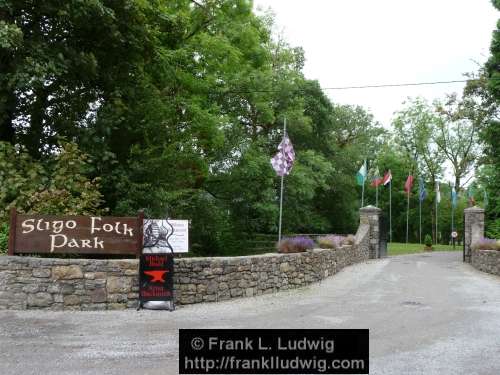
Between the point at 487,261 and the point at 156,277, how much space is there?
46.1 ft

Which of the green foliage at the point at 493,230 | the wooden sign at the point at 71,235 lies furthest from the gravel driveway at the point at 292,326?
the green foliage at the point at 493,230

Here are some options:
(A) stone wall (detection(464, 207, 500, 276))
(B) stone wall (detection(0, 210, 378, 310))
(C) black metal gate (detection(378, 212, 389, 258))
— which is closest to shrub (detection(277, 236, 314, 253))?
(B) stone wall (detection(0, 210, 378, 310))

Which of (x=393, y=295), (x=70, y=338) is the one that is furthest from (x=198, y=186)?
(x=70, y=338)

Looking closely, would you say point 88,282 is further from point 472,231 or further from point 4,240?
point 472,231

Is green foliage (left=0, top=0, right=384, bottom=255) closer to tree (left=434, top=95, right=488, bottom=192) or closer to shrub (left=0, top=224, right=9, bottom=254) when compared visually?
shrub (left=0, top=224, right=9, bottom=254)

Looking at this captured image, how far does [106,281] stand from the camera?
9.54 m

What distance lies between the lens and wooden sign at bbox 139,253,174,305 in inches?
374

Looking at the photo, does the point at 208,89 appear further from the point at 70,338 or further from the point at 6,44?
the point at 70,338

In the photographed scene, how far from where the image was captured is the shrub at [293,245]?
A: 13.5m

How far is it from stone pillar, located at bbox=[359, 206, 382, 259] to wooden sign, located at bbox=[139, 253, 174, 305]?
17.0 m

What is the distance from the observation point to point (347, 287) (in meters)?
13.6

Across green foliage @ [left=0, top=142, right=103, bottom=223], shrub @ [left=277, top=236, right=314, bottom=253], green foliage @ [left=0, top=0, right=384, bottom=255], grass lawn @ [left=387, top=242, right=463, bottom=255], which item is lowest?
grass lawn @ [left=387, top=242, right=463, bottom=255]

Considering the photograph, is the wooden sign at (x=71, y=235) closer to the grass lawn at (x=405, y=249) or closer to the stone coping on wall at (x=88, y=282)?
the stone coping on wall at (x=88, y=282)

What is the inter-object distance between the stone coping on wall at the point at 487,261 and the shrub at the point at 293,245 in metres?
7.79
